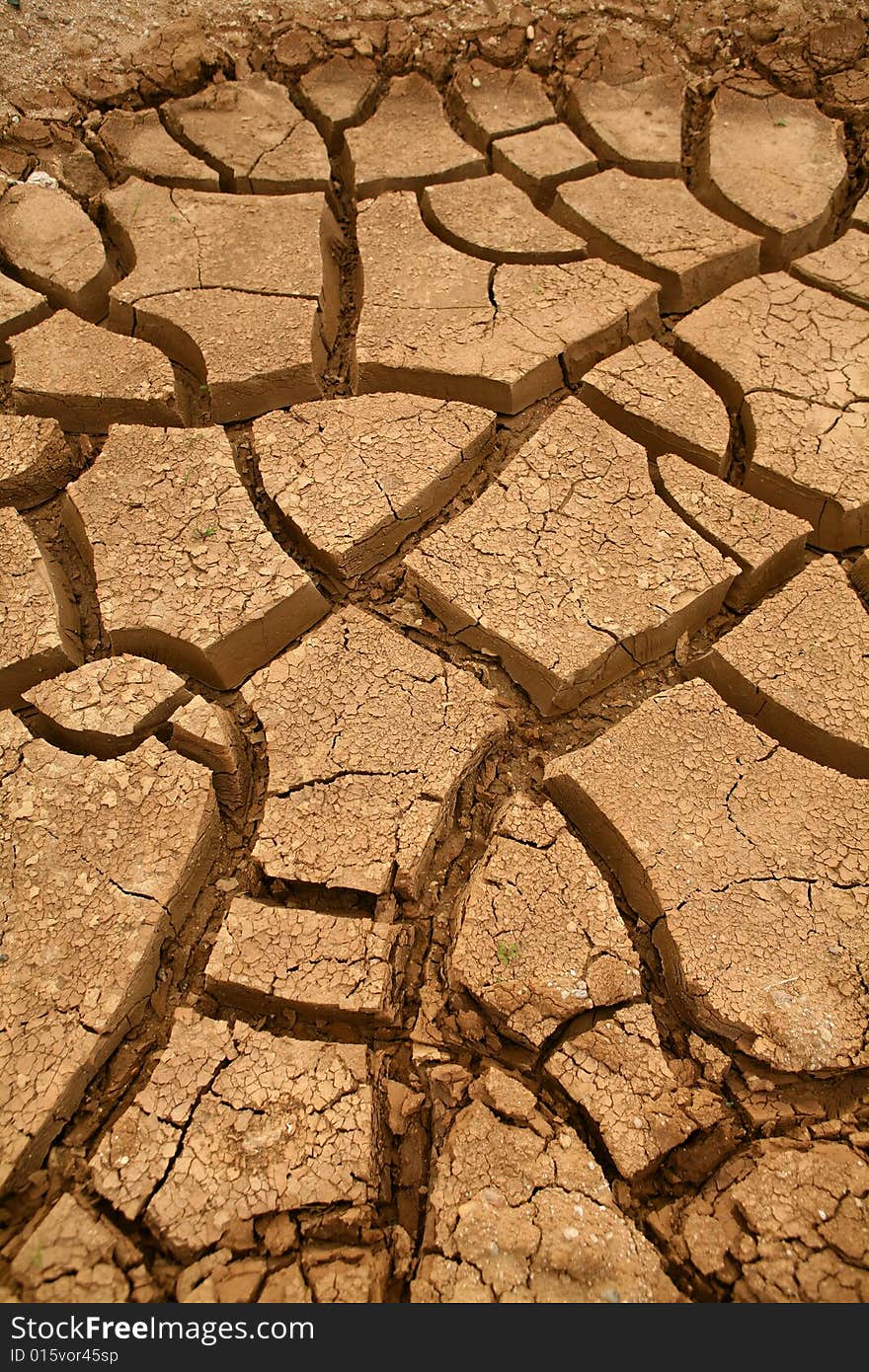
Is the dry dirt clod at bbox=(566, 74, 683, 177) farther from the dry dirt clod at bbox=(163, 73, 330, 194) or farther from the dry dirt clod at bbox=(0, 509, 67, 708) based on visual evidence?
the dry dirt clod at bbox=(0, 509, 67, 708)

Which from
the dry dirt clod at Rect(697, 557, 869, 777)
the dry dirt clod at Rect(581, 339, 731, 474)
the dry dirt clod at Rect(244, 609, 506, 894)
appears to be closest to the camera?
the dry dirt clod at Rect(244, 609, 506, 894)

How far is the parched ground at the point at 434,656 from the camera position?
4.87ft

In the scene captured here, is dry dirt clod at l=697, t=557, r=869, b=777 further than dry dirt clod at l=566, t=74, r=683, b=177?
No

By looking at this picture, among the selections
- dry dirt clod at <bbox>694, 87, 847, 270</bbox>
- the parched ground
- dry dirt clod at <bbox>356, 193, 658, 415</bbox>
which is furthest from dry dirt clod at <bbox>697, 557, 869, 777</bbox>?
dry dirt clod at <bbox>694, 87, 847, 270</bbox>

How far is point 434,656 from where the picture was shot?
2.00 meters

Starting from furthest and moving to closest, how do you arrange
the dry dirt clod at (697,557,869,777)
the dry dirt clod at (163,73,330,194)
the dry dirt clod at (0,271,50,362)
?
the dry dirt clod at (163,73,330,194)
the dry dirt clod at (0,271,50,362)
the dry dirt clod at (697,557,869,777)

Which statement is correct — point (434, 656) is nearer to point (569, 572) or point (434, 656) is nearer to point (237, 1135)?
point (569, 572)

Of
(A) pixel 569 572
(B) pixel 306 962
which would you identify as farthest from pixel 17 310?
(B) pixel 306 962

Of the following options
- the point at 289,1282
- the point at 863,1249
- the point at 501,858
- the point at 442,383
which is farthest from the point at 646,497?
the point at 289,1282

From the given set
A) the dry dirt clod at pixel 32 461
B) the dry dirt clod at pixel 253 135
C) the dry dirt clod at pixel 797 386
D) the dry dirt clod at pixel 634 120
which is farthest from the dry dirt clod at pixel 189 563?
the dry dirt clod at pixel 634 120

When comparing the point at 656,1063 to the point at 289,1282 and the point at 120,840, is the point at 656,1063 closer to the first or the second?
the point at 289,1282

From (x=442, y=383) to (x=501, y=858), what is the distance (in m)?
1.26

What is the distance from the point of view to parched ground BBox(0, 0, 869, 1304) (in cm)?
148

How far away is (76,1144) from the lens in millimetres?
1521
